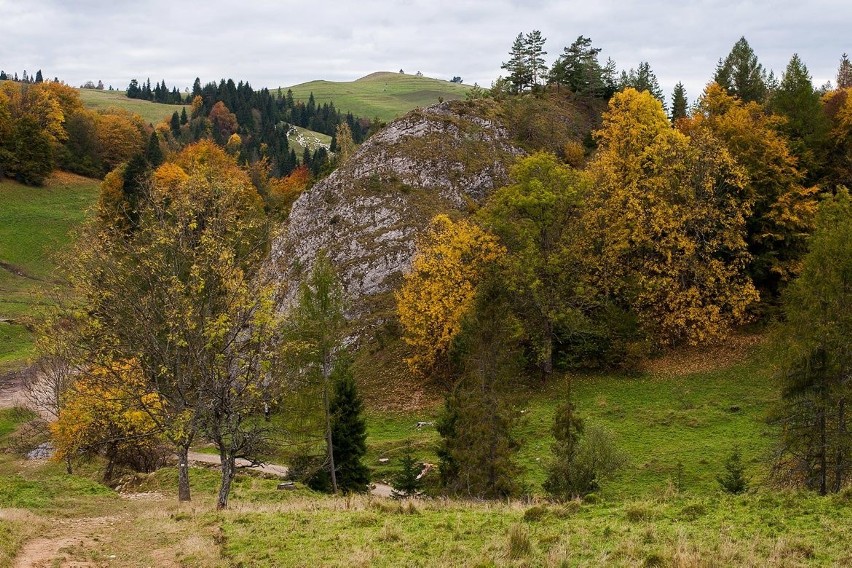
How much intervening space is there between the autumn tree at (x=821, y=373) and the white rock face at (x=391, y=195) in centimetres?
3503

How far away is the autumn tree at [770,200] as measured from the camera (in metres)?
46.3

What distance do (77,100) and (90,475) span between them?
12080 cm

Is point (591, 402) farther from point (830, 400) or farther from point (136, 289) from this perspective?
point (136, 289)

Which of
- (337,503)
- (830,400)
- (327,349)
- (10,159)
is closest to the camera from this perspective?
(337,503)

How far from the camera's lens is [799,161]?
165ft

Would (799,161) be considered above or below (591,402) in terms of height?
above

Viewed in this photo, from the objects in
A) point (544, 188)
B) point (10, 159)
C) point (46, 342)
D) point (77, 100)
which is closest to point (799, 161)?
point (544, 188)

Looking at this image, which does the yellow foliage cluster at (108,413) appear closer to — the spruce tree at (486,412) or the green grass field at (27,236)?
the spruce tree at (486,412)

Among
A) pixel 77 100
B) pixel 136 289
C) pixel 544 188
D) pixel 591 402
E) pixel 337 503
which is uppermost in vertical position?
pixel 77 100

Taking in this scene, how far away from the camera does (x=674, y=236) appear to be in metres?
44.9

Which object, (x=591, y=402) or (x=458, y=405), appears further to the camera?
(x=591, y=402)

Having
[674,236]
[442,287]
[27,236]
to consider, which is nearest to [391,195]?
[442,287]

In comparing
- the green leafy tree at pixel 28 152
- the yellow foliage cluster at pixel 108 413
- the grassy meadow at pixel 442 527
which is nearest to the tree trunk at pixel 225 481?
the grassy meadow at pixel 442 527

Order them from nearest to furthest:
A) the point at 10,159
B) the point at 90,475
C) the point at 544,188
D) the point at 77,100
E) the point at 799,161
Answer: the point at 90,475
the point at 544,188
the point at 799,161
the point at 10,159
the point at 77,100
